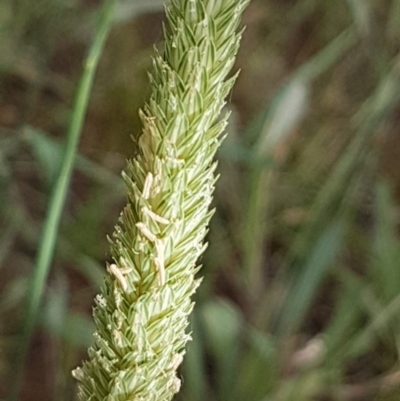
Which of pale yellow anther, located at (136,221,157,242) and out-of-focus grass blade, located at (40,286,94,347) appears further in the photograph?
out-of-focus grass blade, located at (40,286,94,347)

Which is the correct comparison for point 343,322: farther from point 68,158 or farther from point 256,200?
point 68,158

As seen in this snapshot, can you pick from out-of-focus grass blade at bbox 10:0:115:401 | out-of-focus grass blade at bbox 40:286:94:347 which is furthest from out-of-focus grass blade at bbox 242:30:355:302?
out-of-focus grass blade at bbox 10:0:115:401

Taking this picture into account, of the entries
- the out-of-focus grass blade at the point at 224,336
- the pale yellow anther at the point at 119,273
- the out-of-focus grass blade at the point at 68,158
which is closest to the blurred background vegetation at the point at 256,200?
the out-of-focus grass blade at the point at 224,336

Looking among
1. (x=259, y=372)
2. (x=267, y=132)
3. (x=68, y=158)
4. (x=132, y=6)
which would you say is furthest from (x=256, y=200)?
(x=68, y=158)

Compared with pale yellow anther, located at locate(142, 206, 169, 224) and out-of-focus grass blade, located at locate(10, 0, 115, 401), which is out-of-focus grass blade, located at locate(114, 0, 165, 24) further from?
pale yellow anther, located at locate(142, 206, 169, 224)

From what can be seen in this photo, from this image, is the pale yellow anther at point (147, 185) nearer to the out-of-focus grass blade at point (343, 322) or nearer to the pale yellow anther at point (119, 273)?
the pale yellow anther at point (119, 273)

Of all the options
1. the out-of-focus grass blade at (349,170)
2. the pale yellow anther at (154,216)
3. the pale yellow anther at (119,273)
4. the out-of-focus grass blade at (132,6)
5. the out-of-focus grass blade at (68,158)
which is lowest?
the pale yellow anther at (119,273)

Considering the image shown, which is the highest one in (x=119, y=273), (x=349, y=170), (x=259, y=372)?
(x=349, y=170)
